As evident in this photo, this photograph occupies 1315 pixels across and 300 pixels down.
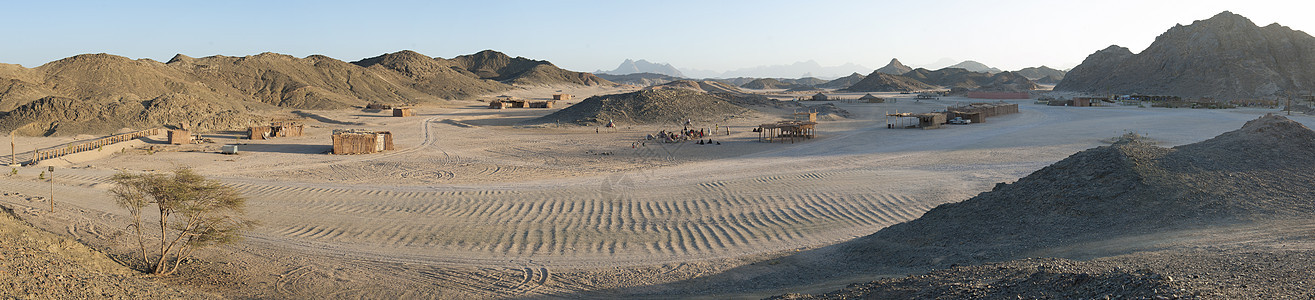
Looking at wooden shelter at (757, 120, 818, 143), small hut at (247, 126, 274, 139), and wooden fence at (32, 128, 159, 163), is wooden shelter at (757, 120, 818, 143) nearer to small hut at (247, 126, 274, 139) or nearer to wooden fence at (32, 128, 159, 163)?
small hut at (247, 126, 274, 139)

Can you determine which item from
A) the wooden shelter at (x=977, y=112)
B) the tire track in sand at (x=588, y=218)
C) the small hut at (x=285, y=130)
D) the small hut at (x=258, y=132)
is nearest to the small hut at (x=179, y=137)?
the small hut at (x=258, y=132)

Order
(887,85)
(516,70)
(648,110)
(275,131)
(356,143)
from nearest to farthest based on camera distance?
(356,143) < (275,131) < (648,110) < (887,85) < (516,70)

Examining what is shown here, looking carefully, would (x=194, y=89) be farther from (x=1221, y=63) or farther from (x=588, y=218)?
(x=1221, y=63)

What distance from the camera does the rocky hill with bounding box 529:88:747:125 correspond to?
50.5 metres

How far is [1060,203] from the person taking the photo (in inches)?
507

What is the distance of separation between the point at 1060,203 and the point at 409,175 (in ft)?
70.6

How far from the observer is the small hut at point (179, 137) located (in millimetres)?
36219

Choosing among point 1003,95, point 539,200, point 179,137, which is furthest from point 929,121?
point 1003,95

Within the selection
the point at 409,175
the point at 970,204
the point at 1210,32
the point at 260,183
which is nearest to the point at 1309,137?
the point at 970,204

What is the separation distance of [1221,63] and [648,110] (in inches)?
2708

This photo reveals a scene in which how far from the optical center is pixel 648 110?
52.0 meters

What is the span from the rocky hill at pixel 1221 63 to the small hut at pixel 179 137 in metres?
89.4

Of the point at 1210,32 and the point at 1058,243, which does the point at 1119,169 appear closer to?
the point at 1058,243

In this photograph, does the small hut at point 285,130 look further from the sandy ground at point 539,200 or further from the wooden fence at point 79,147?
the wooden fence at point 79,147
